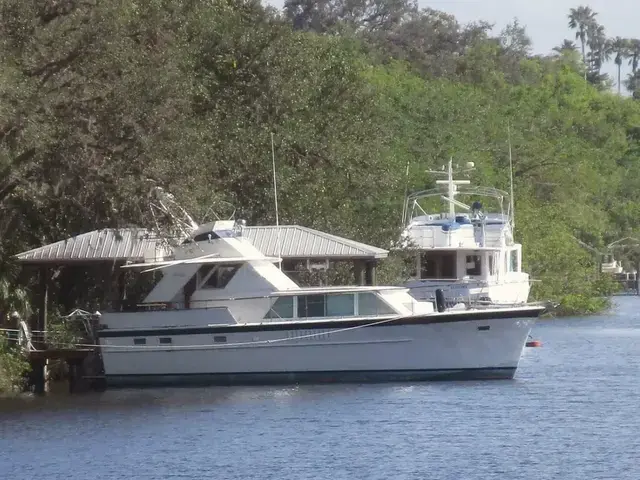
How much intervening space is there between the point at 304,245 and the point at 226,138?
295 inches

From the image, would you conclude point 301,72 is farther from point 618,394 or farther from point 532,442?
point 532,442

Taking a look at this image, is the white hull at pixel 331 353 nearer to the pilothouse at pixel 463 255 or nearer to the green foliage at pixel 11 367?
the green foliage at pixel 11 367

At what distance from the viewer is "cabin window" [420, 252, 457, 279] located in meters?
47.8

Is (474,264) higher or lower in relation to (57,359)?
higher

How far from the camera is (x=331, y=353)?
112 feet

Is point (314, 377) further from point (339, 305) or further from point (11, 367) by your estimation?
point (11, 367)

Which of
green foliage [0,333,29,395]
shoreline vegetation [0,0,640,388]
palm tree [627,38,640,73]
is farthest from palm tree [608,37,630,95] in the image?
green foliage [0,333,29,395]

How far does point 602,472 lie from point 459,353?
10.9 metres

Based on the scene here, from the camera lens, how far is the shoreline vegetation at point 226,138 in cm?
3102

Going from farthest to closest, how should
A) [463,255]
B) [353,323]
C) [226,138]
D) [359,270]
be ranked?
[463,255] < [226,138] < [359,270] < [353,323]

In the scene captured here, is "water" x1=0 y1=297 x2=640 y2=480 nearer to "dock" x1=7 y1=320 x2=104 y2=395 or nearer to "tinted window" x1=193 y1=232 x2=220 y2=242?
"dock" x1=7 y1=320 x2=104 y2=395

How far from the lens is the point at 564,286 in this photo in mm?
69812

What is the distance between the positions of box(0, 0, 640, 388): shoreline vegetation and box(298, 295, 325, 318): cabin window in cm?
325

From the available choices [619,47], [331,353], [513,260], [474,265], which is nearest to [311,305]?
[331,353]
